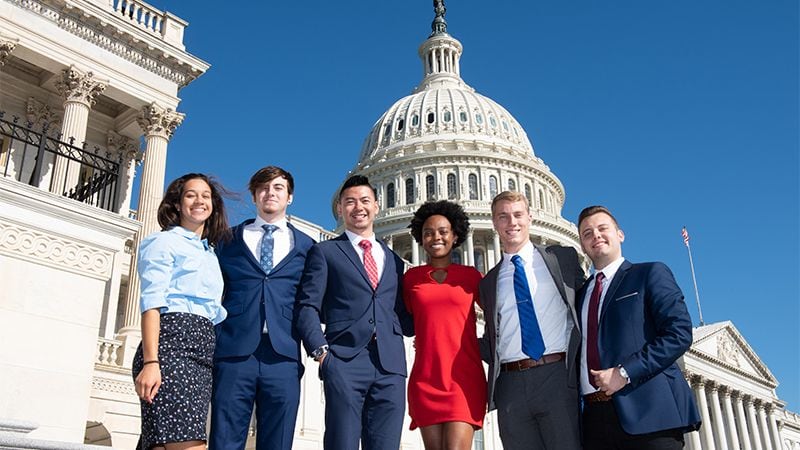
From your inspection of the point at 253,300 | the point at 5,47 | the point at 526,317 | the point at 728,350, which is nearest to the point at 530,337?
the point at 526,317

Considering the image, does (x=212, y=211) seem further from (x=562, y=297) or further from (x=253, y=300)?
(x=562, y=297)

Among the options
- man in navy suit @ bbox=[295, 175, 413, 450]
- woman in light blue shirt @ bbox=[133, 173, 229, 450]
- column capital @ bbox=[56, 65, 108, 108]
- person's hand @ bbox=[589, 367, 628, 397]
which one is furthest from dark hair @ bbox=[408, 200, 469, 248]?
column capital @ bbox=[56, 65, 108, 108]

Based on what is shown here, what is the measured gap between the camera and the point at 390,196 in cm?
7812

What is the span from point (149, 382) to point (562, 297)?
10.6ft

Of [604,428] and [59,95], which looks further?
[59,95]

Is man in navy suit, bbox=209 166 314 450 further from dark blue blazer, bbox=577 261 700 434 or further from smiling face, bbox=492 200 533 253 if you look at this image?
dark blue blazer, bbox=577 261 700 434

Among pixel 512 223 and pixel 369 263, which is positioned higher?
pixel 512 223

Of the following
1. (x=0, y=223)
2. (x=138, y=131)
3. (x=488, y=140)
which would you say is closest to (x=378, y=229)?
(x=488, y=140)

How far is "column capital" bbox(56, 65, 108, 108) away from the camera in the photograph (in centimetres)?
2044

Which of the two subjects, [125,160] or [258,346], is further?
[125,160]

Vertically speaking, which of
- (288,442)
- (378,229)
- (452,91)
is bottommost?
(288,442)

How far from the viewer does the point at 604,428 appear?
5211mm

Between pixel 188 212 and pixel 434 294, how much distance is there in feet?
6.55

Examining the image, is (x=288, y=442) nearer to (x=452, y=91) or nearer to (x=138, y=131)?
(x=138, y=131)
